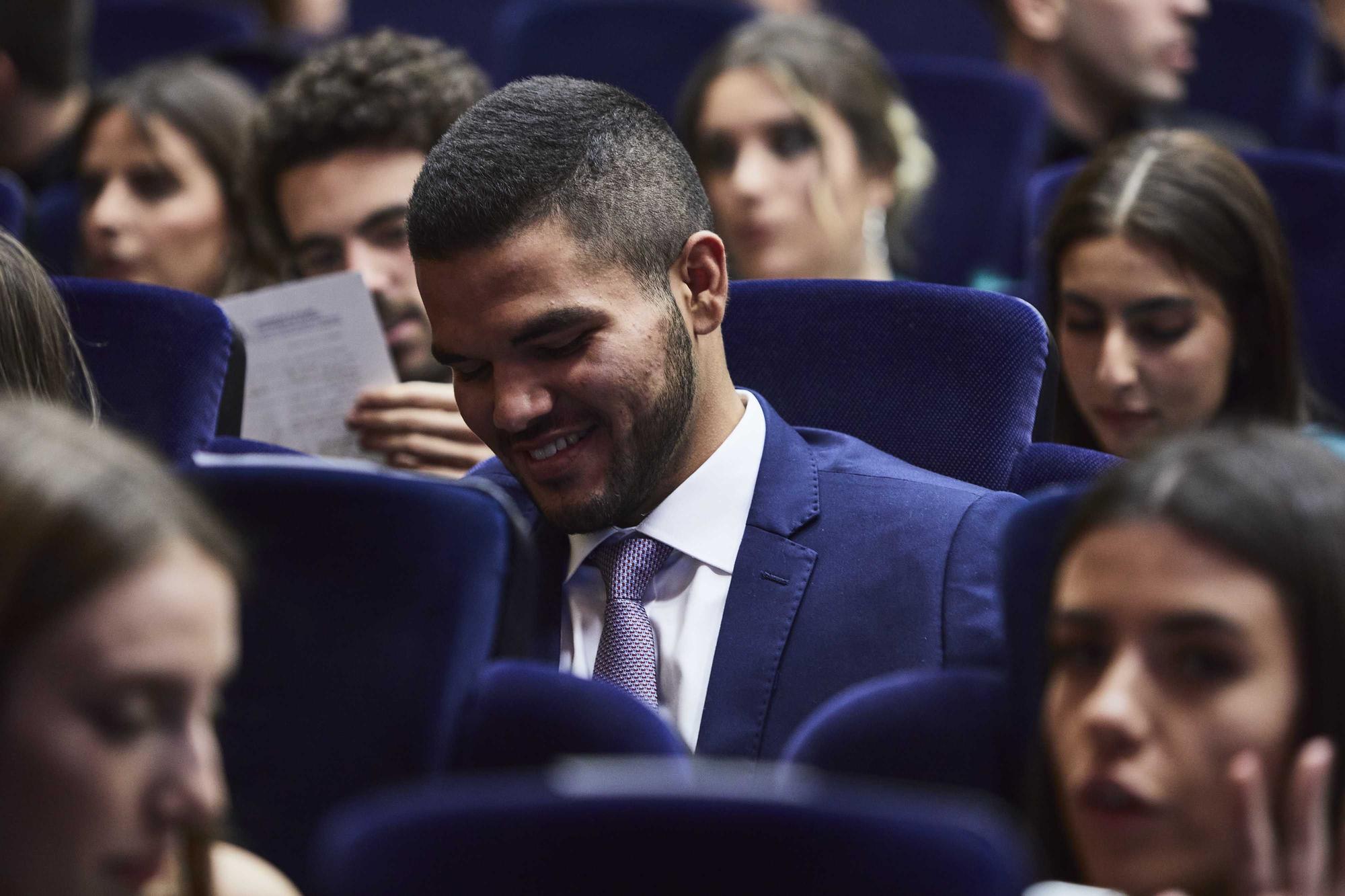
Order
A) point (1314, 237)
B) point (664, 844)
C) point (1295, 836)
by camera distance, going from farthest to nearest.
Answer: point (1314, 237) → point (1295, 836) → point (664, 844)

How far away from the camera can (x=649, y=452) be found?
5.26 ft

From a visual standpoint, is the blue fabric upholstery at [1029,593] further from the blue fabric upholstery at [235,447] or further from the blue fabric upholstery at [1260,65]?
the blue fabric upholstery at [1260,65]

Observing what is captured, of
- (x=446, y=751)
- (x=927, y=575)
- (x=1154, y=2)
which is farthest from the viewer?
(x=1154, y=2)

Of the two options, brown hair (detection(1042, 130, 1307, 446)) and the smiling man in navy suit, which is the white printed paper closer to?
the smiling man in navy suit

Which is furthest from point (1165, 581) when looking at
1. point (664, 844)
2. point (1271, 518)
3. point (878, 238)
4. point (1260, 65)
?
point (1260, 65)

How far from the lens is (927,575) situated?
5.13 feet

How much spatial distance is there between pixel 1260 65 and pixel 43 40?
2.28m

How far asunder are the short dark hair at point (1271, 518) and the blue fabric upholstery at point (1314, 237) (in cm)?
145

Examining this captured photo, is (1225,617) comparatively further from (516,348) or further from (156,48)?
(156,48)

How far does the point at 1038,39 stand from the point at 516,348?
6.91 ft

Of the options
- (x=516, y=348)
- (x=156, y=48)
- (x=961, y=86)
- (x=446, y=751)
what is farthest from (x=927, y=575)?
(x=156, y=48)

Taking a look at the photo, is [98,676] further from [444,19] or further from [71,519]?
[444,19]

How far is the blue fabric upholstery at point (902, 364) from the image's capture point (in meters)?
1.71

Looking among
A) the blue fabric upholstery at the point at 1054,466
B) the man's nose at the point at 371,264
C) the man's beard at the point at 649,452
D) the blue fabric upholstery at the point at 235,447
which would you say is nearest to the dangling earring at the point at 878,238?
the man's nose at the point at 371,264
